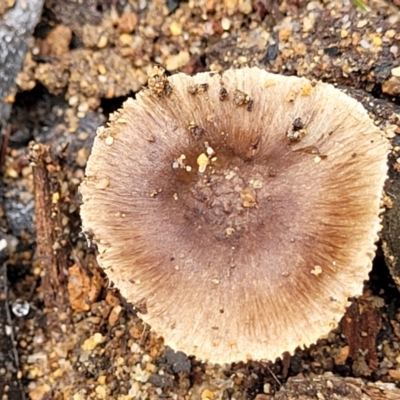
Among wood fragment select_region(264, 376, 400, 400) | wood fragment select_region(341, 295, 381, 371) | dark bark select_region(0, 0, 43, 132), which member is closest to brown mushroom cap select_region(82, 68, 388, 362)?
wood fragment select_region(264, 376, 400, 400)

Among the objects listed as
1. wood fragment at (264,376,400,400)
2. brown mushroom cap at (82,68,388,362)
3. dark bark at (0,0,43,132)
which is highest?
dark bark at (0,0,43,132)

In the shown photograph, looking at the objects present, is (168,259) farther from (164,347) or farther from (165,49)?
(165,49)

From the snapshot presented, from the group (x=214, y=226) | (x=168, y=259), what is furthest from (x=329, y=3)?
(x=168, y=259)

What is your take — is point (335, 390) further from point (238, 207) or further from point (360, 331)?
point (238, 207)

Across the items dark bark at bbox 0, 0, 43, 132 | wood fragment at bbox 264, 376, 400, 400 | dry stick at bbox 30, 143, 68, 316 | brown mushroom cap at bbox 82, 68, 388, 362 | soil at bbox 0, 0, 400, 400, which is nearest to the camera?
brown mushroom cap at bbox 82, 68, 388, 362

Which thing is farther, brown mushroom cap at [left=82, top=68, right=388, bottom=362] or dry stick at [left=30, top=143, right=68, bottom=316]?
dry stick at [left=30, top=143, right=68, bottom=316]

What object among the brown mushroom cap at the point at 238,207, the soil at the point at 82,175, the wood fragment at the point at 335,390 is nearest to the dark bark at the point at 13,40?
the soil at the point at 82,175

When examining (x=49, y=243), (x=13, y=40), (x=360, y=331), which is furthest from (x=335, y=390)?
(x=13, y=40)

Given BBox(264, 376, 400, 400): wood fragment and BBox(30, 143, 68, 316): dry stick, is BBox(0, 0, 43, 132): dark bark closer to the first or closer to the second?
BBox(30, 143, 68, 316): dry stick
